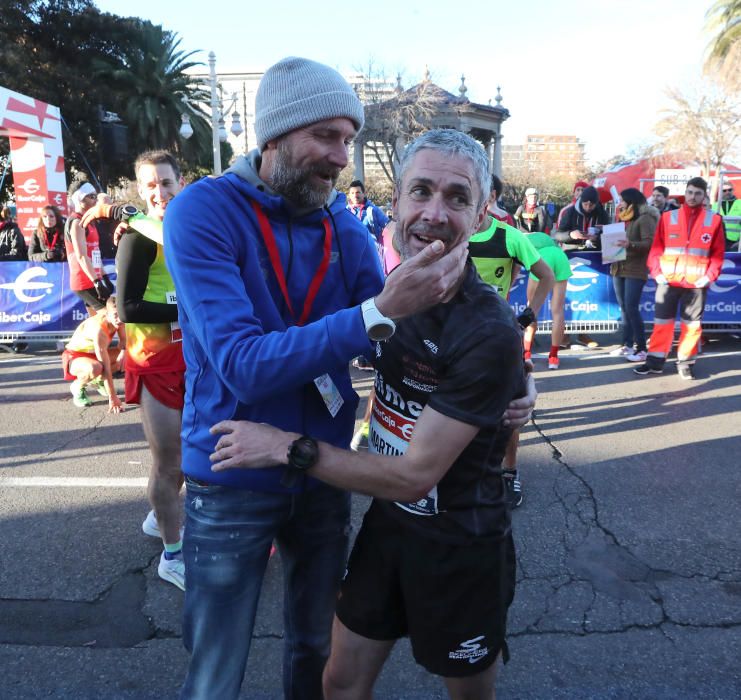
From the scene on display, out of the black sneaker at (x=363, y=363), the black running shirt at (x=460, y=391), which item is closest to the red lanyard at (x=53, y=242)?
the black sneaker at (x=363, y=363)

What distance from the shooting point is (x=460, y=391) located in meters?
1.45

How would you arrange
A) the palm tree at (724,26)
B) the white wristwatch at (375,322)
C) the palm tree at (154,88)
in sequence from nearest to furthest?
the white wristwatch at (375,322), the palm tree at (724,26), the palm tree at (154,88)

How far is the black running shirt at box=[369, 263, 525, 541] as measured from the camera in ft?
4.77

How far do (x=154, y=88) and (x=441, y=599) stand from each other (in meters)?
37.8

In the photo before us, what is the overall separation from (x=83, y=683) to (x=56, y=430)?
3.44m

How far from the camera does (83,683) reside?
2408mm

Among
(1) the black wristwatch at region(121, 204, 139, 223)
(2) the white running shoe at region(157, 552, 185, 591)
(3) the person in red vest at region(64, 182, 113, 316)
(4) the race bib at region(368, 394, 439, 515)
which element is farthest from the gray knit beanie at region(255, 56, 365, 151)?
(3) the person in red vest at region(64, 182, 113, 316)

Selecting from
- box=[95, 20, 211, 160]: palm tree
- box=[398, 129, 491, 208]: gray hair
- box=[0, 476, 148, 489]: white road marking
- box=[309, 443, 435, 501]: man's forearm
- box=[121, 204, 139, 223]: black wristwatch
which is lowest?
box=[0, 476, 148, 489]: white road marking

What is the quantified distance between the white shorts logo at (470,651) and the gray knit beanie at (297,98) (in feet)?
4.43

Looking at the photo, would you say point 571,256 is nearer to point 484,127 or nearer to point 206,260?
point 206,260

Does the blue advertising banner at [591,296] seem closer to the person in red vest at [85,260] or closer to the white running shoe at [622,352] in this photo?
the white running shoe at [622,352]

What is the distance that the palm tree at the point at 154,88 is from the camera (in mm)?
33375

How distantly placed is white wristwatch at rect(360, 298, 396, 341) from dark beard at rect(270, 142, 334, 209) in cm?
45

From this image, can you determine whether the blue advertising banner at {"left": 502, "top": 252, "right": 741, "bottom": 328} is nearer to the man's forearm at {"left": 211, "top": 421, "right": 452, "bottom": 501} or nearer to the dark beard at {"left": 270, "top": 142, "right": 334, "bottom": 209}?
the dark beard at {"left": 270, "top": 142, "right": 334, "bottom": 209}
